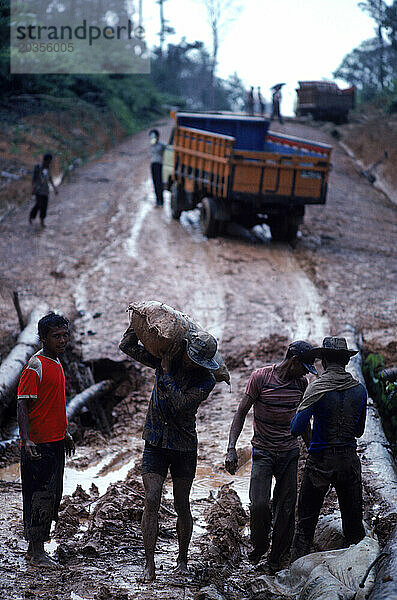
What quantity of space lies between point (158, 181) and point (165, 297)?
7.09m

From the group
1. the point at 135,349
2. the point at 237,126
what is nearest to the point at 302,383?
the point at 135,349

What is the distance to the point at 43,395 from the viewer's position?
14.0ft

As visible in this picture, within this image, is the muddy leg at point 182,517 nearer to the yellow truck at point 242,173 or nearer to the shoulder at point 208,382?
the shoulder at point 208,382

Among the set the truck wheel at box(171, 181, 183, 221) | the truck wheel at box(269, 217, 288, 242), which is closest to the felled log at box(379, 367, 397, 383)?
the truck wheel at box(269, 217, 288, 242)

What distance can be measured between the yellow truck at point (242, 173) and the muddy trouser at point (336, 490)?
9.61 meters

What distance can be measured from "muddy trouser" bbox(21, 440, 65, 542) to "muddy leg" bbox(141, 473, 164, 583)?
0.63 meters

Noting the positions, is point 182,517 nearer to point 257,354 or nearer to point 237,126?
point 257,354

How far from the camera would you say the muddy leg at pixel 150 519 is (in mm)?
4078

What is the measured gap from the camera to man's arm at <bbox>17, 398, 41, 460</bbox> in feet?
13.6

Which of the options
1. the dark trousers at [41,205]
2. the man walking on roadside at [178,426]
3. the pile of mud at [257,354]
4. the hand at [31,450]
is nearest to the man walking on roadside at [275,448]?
the man walking on roadside at [178,426]

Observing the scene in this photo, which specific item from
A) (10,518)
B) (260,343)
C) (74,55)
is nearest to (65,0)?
(74,55)

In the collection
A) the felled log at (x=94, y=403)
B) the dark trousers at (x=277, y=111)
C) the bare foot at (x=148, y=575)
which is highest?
the dark trousers at (x=277, y=111)

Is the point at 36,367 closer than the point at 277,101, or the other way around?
the point at 36,367

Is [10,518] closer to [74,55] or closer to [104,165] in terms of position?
[104,165]
